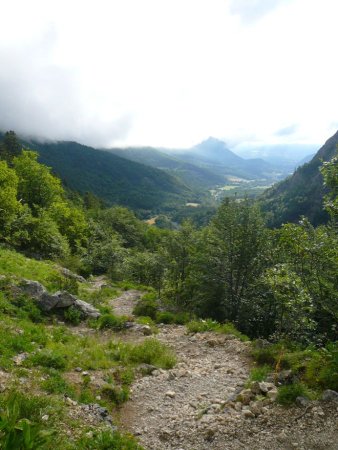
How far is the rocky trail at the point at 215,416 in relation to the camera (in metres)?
8.58

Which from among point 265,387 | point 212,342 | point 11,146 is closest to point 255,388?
point 265,387

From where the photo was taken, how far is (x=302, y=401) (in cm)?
970

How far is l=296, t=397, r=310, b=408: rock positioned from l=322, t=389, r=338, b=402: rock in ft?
1.56

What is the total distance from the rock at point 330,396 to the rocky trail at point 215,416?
0.16 meters

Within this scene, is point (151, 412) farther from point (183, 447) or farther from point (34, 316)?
point (34, 316)

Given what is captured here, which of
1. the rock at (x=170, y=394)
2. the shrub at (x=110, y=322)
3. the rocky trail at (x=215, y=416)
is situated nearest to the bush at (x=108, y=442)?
the rocky trail at (x=215, y=416)

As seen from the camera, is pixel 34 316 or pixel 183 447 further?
pixel 34 316

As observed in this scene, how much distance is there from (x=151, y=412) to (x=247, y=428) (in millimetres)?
3023

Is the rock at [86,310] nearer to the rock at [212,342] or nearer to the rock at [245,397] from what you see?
the rock at [212,342]

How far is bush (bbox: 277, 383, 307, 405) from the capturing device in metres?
9.91

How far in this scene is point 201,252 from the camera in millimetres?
26875

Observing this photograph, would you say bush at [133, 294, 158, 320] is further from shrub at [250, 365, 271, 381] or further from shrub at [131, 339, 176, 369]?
shrub at [250, 365, 271, 381]

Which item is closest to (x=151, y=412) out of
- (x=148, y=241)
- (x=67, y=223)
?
(x=67, y=223)

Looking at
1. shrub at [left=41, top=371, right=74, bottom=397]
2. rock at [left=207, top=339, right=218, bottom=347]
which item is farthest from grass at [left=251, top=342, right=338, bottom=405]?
shrub at [left=41, top=371, right=74, bottom=397]
